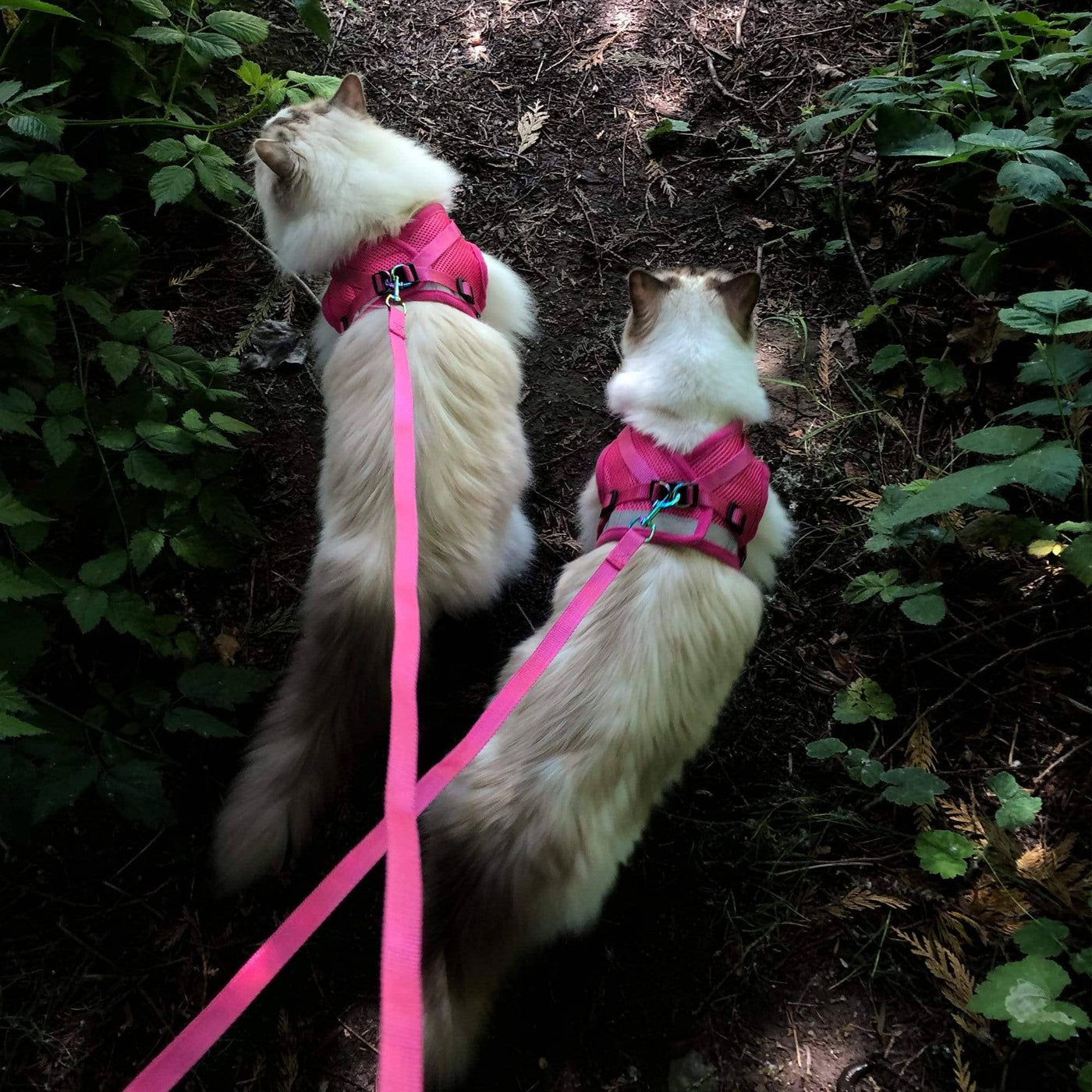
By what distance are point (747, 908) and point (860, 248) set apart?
274cm

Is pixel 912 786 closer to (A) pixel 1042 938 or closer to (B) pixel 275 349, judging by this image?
(A) pixel 1042 938

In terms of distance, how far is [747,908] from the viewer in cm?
205

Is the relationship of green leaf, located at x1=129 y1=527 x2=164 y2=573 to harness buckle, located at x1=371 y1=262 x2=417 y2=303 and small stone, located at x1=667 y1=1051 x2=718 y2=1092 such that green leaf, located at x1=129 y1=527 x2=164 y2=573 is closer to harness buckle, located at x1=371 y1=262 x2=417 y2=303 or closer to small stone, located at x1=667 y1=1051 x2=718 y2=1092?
harness buckle, located at x1=371 y1=262 x2=417 y2=303

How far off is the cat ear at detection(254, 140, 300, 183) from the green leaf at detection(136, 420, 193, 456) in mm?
995

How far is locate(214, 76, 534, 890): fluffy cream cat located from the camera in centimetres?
186

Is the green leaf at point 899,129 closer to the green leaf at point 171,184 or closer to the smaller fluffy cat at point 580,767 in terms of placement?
the smaller fluffy cat at point 580,767

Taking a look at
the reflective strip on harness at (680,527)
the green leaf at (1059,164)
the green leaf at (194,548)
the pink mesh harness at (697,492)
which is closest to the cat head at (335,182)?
the green leaf at (194,548)

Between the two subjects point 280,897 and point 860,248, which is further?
point 860,248

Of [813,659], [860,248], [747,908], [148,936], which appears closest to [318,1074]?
[148,936]

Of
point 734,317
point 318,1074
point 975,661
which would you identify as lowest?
point 318,1074

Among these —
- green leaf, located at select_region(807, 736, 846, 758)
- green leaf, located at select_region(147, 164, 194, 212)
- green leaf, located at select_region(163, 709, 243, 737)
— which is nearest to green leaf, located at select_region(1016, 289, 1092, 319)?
green leaf, located at select_region(807, 736, 846, 758)

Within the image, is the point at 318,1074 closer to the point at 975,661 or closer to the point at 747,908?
the point at 747,908

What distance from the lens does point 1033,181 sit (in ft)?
6.86

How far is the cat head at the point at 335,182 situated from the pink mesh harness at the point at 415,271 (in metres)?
0.05
